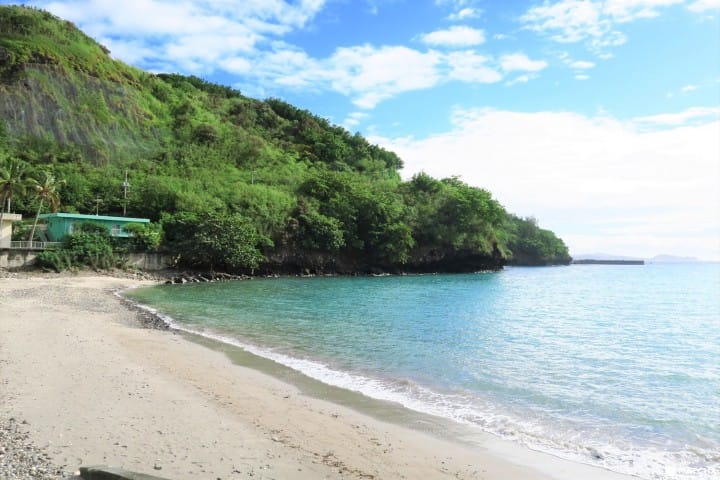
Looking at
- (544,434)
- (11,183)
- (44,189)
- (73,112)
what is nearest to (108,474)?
(544,434)

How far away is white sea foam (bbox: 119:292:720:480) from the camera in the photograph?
7.20m

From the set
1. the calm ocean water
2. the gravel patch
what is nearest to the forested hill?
the calm ocean water

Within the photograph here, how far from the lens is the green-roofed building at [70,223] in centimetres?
4278

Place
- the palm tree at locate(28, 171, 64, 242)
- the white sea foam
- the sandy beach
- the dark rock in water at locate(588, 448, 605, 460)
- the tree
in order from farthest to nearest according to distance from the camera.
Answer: the tree
the palm tree at locate(28, 171, 64, 242)
the dark rock in water at locate(588, 448, 605, 460)
the white sea foam
the sandy beach

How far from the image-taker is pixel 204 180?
6322cm

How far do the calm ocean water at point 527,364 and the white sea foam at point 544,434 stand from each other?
0.03 m

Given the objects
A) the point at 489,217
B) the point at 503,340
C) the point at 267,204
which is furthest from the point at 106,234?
the point at 489,217

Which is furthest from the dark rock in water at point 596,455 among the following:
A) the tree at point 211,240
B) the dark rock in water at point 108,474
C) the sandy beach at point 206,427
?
the tree at point 211,240

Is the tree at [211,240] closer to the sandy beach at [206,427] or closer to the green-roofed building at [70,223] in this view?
the green-roofed building at [70,223]

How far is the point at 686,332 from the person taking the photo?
22.5 m

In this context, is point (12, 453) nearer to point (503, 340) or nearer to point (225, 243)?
point (503, 340)

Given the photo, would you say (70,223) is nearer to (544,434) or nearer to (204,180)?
(204,180)

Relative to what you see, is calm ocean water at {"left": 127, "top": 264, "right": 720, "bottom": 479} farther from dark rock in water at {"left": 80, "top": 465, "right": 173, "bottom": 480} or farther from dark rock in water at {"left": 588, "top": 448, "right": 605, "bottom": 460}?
dark rock in water at {"left": 80, "top": 465, "right": 173, "bottom": 480}

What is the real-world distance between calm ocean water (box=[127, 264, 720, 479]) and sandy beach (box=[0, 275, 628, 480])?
1466 millimetres
